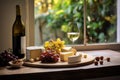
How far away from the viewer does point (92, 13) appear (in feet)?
7.25

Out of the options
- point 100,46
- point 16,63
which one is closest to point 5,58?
point 16,63

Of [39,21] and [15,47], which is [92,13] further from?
[15,47]

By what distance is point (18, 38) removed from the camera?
1.69m

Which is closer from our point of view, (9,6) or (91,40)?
(9,6)

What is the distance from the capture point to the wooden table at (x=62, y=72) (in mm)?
1375

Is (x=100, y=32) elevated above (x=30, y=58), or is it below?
above

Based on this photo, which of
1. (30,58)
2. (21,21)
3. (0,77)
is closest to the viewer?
(0,77)

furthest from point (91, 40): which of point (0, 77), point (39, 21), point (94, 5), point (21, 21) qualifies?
point (0, 77)

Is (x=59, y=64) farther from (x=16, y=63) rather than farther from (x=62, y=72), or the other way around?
(x=16, y=63)

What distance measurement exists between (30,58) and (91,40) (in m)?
0.74

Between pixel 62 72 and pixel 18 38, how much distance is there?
1.42 feet

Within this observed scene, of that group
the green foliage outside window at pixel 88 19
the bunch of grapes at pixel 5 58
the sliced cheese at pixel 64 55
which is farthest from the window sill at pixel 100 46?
the bunch of grapes at pixel 5 58

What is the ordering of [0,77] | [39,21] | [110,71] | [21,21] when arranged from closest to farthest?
[0,77] < [110,71] < [21,21] < [39,21]

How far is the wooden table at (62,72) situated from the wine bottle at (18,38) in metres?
0.19
